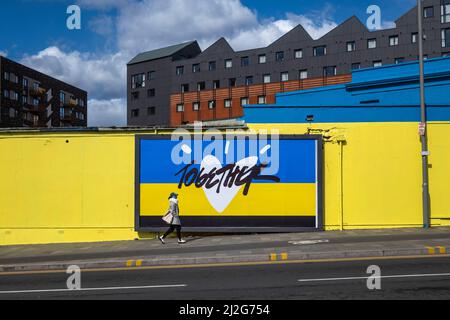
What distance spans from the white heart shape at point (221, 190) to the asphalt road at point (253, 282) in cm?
516

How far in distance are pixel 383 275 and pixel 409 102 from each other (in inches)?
593

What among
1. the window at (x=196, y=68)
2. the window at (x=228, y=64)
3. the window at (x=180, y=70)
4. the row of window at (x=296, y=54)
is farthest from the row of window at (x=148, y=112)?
Answer: the window at (x=228, y=64)

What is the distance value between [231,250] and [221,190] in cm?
383

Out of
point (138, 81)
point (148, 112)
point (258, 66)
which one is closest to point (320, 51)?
point (258, 66)

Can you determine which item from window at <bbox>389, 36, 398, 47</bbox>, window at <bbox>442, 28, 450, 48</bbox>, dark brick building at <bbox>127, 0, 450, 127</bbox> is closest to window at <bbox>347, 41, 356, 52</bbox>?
dark brick building at <bbox>127, 0, 450, 127</bbox>

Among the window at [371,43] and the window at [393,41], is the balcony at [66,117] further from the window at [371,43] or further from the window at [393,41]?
the window at [393,41]

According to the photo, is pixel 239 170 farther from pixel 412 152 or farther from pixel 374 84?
pixel 374 84

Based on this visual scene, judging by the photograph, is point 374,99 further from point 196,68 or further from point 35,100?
point 35,100

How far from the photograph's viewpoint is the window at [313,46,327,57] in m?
60.2

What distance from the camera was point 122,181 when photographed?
51.1 feet

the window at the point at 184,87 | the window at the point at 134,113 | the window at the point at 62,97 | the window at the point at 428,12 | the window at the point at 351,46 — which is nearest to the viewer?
the window at the point at 428,12

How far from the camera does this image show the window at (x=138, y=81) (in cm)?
7450

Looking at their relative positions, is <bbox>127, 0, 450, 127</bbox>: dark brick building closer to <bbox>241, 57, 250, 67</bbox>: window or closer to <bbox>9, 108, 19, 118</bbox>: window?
<bbox>241, 57, 250, 67</bbox>: window
